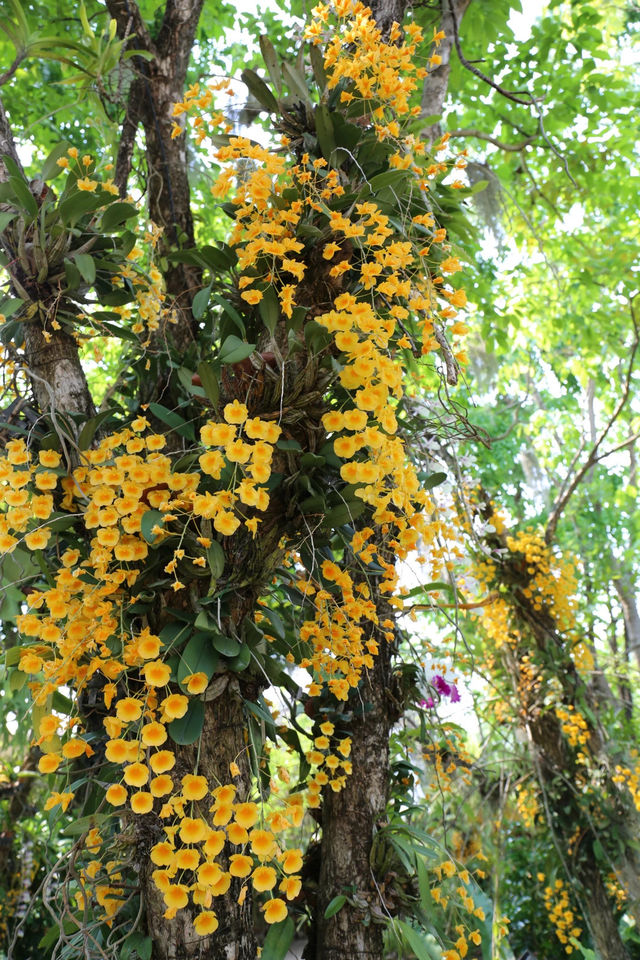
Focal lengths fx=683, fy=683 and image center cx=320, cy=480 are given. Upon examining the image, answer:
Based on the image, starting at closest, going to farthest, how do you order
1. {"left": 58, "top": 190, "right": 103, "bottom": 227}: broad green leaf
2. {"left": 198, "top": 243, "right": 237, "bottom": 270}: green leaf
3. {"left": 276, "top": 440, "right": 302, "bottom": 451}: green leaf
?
{"left": 276, "top": 440, "right": 302, "bottom": 451}: green leaf, {"left": 58, "top": 190, "right": 103, "bottom": 227}: broad green leaf, {"left": 198, "top": 243, "right": 237, "bottom": 270}: green leaf

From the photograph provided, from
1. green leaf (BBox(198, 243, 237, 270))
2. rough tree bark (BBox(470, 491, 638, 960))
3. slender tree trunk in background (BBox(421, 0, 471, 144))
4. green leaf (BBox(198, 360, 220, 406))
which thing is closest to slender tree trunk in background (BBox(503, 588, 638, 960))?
rough tree bark (BBox(470, 491, 638, 960))

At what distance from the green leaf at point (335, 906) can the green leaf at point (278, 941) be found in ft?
0.58

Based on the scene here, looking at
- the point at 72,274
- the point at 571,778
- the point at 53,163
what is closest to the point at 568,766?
the point at 571,778

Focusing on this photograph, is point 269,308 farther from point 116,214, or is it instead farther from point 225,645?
point 225,645

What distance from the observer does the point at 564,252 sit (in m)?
3.57

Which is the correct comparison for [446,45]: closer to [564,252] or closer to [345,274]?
[345,274]

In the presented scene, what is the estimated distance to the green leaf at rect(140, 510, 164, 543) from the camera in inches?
37.7

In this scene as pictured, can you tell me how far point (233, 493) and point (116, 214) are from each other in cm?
58

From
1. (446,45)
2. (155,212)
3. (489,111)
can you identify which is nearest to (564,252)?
(489,111)

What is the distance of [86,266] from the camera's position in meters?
1.15

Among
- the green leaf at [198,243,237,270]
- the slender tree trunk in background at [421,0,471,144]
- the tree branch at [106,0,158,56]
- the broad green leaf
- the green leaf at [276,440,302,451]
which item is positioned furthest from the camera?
the slender tree trunk in background at [421,0,471,144]

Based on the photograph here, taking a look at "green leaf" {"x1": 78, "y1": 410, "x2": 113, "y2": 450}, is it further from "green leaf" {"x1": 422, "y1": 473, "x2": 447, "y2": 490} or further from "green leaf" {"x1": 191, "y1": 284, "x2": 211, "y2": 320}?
"green leaf" {"x1": 422, "y1": 473, "x2": 447, "y2": 490}

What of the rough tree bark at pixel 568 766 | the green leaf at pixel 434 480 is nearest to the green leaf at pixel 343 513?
the green leaf at pixel 434 480

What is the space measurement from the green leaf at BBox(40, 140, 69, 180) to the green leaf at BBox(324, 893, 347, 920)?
1.42 meters
